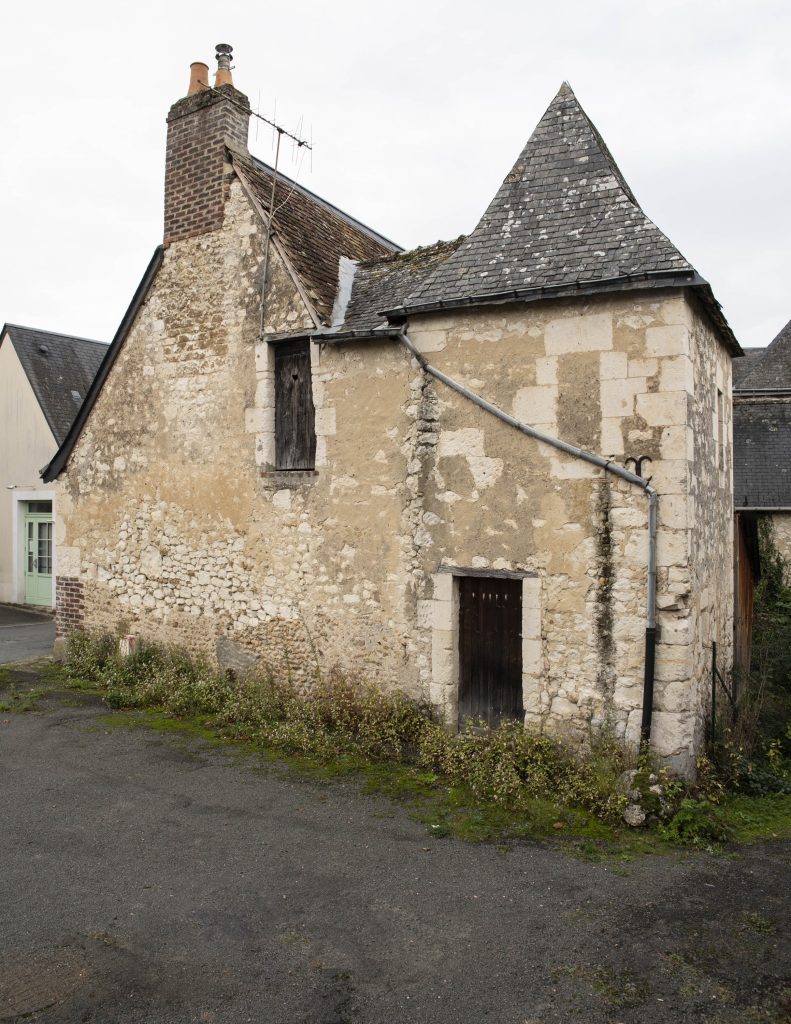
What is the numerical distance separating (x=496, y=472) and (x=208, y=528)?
3.89m

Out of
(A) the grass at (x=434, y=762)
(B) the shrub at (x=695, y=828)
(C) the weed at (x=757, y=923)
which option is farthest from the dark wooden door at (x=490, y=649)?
(C) the weed at (x=757, y=923)

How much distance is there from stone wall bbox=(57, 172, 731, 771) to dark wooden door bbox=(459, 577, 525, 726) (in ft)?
0.49

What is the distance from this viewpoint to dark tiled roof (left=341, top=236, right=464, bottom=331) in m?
8.33

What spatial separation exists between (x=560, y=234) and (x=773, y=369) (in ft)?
58.1

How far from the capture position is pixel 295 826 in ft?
19.1

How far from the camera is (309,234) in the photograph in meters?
9.41

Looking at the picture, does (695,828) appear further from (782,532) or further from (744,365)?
(744,365)

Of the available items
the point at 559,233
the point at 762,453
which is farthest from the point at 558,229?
the point at 762,453

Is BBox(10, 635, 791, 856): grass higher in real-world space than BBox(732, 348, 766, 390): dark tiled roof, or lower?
lower

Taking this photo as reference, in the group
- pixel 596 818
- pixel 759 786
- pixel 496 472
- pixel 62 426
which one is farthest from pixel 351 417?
pixel 62 426

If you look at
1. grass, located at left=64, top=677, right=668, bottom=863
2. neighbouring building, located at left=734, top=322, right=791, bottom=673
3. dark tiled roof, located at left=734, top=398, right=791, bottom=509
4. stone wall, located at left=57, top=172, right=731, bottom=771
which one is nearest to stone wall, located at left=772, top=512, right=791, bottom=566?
neighbouring building, located at left=734, top=322, right=791, bottom=673

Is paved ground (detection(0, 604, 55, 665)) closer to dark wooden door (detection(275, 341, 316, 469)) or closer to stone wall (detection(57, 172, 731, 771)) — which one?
stone wall (detection(57, 172, 731, 771))

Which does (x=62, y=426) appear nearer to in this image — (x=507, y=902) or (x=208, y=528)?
(x=208, y=528)

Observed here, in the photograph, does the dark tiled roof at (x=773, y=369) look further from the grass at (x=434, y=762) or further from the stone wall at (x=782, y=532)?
the grass at (x=434, y=762)
